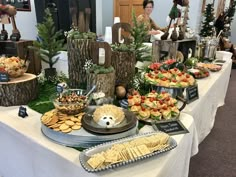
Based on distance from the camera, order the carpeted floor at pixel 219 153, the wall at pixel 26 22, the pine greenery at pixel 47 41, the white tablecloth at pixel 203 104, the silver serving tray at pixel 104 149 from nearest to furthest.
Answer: the silver serving tray at pixel 104 149, the white tablecloth at pixel 203 104, the pine greenery at pixel 47 41, the carpeted floor at pixel 219 153, the wall at pixel 26 22

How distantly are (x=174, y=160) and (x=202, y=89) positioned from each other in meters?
0.79

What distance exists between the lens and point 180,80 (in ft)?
4.11

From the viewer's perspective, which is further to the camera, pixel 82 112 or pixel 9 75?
pixel 9 75

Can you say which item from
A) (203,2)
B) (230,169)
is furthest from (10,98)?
(203,2)

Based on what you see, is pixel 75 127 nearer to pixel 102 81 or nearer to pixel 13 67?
pixel 102 81

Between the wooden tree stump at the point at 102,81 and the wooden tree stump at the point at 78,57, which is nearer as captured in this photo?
the wooden tree stump at the point at 102,81

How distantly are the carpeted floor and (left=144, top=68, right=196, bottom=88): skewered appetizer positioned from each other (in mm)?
745

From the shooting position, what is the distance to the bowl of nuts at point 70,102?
0.91m

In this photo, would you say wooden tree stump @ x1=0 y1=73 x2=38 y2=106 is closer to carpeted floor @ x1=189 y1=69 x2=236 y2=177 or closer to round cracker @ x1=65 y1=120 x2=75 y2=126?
round cracker @ x1=65 y1=120 x2=75 y2=126

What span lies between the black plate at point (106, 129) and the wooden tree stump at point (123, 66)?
16.0 inches

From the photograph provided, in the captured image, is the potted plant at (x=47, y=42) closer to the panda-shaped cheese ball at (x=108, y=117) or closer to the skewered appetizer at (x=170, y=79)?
the skewered appetizer at (x=170, y=79)

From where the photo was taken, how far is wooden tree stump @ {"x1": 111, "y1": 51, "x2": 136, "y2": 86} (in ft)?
4.01

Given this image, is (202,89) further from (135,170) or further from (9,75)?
(9,75)

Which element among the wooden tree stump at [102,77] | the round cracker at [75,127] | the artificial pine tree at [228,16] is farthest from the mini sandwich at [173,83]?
the artificial pine tree at [228,16]
